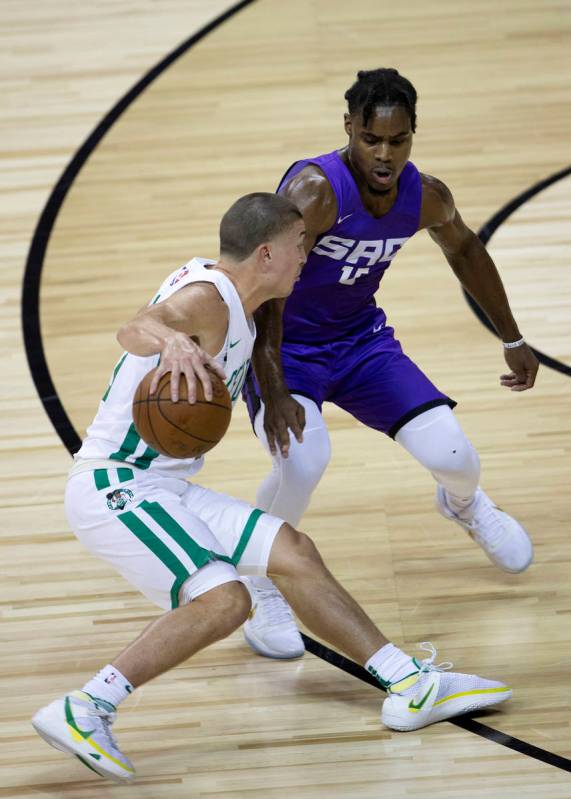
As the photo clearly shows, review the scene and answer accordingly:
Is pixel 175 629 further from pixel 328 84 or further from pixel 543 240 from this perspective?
pixel 328 84

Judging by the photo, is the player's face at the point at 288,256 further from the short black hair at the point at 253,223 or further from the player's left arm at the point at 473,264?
the player's left arm at the point at 473,264

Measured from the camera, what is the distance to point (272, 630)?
4.32 m

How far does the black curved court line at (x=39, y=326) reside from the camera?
386 centimetres

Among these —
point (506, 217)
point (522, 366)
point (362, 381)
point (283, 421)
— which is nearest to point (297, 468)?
point (283, 421)

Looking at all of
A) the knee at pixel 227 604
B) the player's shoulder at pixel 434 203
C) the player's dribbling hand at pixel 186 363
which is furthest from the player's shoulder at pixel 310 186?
the knee at pixel 227 604

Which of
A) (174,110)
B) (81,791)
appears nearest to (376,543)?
(81,791)

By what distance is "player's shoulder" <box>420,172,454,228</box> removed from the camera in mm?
4289

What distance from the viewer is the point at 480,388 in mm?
5789

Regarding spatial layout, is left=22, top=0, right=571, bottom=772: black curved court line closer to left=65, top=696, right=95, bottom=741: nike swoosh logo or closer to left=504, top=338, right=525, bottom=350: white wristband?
left=65, top=696, right=95, bottom=741: nike swoosh logo

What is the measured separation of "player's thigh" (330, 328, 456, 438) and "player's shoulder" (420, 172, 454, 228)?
0.46 m

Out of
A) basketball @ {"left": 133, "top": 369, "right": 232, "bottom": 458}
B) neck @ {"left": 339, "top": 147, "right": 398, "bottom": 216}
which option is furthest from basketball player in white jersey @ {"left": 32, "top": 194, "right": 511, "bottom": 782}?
neck @ {"left": 339, "top": 147, "right": 398, "bottom": 216}

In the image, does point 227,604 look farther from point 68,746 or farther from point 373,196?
point 373,196

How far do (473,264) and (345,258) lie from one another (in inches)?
21.0

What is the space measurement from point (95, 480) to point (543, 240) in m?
3.74
